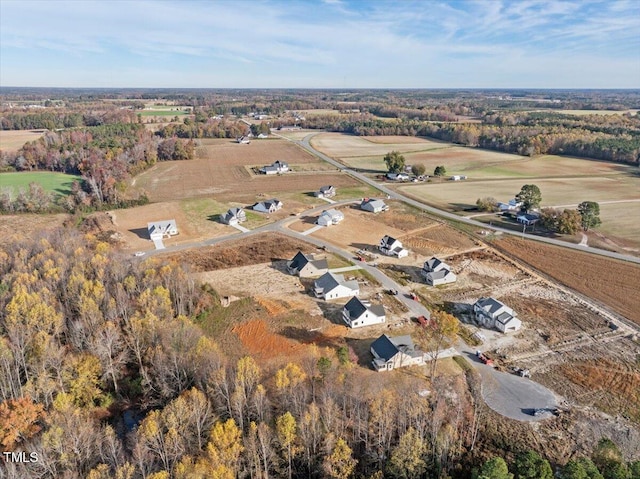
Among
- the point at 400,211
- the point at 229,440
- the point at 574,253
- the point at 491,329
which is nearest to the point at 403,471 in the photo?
the point at 229,440

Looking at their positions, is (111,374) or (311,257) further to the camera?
(311,257)

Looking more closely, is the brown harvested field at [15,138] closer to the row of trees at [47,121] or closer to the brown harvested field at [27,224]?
the row of trees at [47,121]

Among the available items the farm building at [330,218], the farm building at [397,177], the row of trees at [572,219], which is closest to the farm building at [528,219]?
the row of trees at [572,219]

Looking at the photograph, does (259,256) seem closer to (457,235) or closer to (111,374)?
(111,374)

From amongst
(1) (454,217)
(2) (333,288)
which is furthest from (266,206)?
(1) (454,217)

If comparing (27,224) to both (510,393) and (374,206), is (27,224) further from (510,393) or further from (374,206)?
(510,393)

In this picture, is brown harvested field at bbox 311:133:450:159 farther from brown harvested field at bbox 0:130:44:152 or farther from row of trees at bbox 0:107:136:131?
brown harvested field at bbox 0:130:44:152
